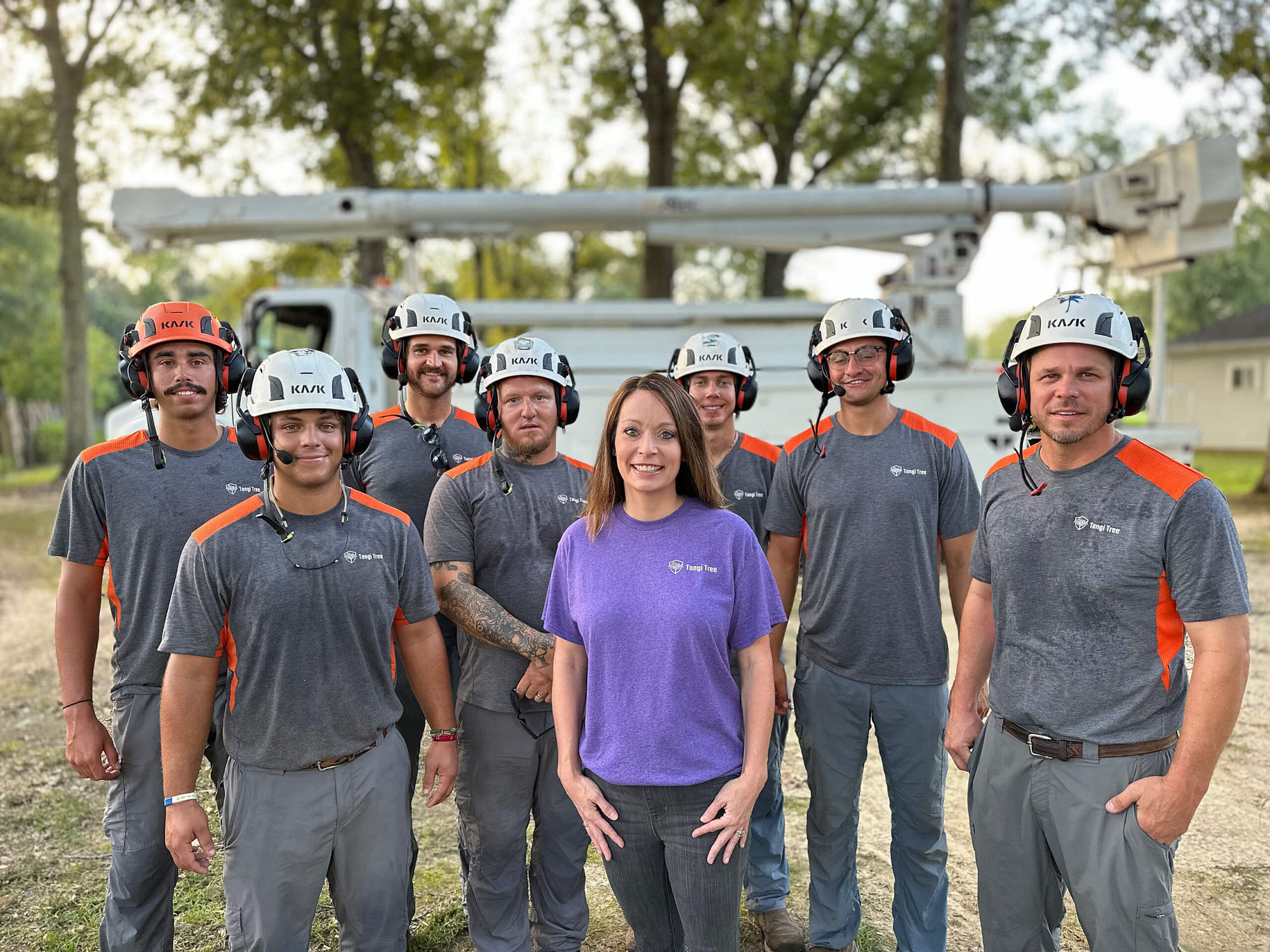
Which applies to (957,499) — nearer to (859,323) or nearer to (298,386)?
(859,323)

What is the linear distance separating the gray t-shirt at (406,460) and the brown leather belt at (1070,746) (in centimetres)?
226

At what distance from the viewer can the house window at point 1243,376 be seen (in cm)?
3284

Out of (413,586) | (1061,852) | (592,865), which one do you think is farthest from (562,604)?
(592,865)

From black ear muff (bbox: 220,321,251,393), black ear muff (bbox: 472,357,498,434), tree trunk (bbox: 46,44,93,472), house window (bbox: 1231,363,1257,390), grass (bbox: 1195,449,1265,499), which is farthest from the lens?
house window (bbox: 1231,363,1257,390)

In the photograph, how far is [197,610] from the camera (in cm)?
283

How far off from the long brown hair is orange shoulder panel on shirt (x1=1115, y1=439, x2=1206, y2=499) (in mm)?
1191

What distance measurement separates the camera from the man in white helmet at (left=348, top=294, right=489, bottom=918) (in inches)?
164

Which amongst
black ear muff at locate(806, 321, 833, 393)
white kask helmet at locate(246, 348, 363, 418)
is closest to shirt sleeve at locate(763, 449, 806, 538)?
black ear muff at locate(806, 321, 833, 393)

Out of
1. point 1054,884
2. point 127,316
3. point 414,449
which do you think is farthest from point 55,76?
point 127,316

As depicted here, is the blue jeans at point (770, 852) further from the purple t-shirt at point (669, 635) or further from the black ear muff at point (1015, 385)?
the black ear muff at point (1015, 385)

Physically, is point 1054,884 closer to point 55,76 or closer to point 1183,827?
point 1183,827

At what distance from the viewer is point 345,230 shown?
10359mm

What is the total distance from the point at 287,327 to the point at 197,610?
8641 mm

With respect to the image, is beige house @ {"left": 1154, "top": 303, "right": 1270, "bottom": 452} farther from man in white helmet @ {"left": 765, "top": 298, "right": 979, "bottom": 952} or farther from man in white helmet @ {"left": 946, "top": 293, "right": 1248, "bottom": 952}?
man in white helmet @ {"left": 946, "top": 293, "right": 1248, "bottom": 952}
